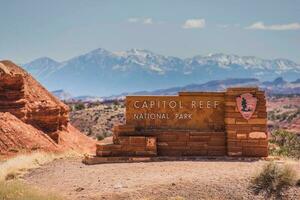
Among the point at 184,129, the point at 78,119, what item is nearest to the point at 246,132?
the point at 184,129

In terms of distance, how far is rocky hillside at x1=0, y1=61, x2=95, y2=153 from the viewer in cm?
3177

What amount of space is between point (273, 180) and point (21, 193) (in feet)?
22.4

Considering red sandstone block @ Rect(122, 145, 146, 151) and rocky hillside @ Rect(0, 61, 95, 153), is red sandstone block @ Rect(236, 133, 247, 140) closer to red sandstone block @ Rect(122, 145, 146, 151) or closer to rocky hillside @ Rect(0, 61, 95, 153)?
red sandstone block @ Rect(122, 145, 146, 151)

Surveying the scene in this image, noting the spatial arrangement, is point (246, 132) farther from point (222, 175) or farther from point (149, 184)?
point (149, 184)

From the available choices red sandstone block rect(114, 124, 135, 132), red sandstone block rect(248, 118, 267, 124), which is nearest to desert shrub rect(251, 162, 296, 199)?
red sandstone block rect(248, 118, 267, 124)

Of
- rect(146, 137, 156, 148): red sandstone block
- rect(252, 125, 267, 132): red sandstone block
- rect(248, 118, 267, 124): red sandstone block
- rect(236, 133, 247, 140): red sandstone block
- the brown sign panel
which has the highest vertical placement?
the brown sign panel

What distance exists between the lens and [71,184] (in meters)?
18.8

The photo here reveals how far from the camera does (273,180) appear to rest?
1731 centimetres

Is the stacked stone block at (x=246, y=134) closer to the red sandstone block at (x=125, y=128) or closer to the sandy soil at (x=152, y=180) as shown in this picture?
the sandy soil at (x=152, y=180)

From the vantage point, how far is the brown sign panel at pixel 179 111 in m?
24.0

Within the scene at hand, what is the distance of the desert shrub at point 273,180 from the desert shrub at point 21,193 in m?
5.46

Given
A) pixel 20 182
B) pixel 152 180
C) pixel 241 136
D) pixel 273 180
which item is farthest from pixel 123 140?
pixel 273 180

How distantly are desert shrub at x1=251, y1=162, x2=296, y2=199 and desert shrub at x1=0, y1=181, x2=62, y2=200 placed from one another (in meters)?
5.46

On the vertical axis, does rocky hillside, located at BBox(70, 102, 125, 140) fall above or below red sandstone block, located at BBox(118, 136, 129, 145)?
above
